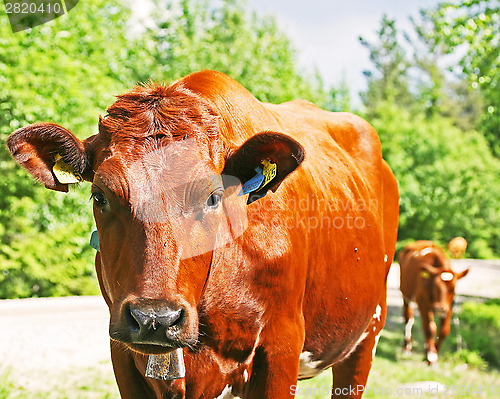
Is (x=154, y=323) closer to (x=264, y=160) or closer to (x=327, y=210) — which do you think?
(x=264, y=160)

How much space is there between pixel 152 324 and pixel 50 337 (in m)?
8.29

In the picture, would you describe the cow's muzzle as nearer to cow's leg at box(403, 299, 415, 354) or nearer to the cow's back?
the cow's back

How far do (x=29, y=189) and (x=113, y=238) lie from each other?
10436mm

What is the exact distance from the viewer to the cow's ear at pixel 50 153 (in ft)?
8.63

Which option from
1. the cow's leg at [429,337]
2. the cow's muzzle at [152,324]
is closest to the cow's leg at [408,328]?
the cow's leg at [429,337]

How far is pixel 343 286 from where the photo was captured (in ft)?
12.0

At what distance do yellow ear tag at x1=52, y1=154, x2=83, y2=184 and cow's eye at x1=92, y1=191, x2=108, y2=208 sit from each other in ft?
1.27

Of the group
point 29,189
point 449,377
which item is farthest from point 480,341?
point 29,189

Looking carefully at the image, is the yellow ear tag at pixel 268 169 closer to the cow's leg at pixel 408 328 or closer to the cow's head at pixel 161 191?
the cow's head at pixel 161 191

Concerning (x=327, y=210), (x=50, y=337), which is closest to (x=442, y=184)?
(x=50, y=337)

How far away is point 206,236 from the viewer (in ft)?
7.73

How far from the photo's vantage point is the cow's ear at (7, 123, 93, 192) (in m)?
2.63

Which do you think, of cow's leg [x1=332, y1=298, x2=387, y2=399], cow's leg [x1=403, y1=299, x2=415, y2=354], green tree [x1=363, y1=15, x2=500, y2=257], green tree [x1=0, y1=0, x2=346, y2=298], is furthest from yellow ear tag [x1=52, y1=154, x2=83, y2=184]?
green tree [x1=363, y1=15, x2=500, y2=257]

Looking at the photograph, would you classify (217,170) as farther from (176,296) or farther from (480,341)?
(480,341)
